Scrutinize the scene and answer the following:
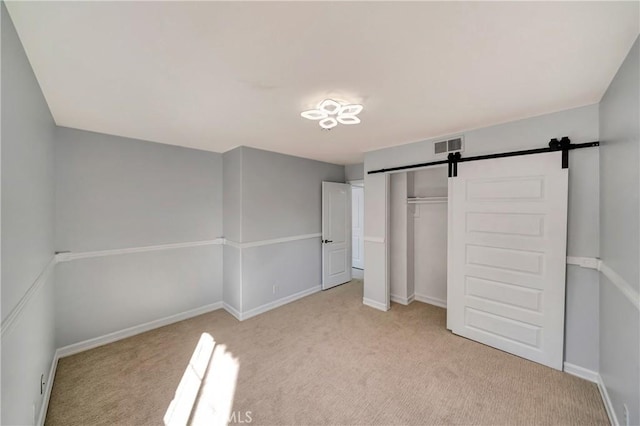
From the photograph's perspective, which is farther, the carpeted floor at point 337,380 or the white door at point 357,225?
the white door at point 357,225

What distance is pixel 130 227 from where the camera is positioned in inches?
122

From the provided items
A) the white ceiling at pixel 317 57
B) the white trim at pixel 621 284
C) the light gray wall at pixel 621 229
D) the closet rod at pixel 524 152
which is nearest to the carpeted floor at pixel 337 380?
the light gray wall at pixel 621 229

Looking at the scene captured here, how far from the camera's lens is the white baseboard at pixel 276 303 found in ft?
11.6

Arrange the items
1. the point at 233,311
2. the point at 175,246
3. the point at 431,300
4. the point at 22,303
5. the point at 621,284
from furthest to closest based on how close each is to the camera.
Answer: the point at 431,300 < the point at 233,311 < the point at 175,246 < the point at 621,284 < the point at 22,303

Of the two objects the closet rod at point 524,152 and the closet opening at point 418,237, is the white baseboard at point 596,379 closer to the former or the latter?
the closet opening at point 418,237

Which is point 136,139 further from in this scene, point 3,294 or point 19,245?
point 3,294

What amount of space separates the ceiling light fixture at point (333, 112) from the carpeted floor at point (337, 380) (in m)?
2.31

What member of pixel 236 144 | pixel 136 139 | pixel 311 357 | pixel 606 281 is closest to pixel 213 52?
pixel 236 144

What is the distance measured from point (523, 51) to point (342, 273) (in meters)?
4.23

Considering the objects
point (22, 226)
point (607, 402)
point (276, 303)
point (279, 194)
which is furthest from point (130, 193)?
point (607, 402)

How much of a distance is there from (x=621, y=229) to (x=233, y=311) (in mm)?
4042

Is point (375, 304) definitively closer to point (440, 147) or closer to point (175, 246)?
point (440, 147)

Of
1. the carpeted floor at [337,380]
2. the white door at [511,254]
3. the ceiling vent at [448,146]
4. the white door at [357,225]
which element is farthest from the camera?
the white door at [357,225]

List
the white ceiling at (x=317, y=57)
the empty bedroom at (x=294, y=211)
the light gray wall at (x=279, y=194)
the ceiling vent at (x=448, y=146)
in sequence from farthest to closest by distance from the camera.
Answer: the light gray wall at (x=279, y=194), the ceiling vent at (x=448, y=146), the empty bedroom at (x=294, y=211), the white ceiling at (x=317, y=57)
